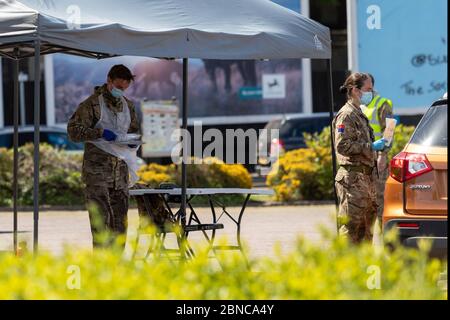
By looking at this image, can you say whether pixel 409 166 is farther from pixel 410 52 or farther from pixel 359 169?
pixel 410 52

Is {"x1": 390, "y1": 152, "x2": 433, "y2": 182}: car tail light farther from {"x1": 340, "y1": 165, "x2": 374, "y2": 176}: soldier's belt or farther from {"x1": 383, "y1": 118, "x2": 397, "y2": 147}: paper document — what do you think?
{"x1": 383, "y1": 118, "x2": 397, "y2": 147}: paper document

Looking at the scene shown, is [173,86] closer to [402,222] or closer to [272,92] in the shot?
→ [272,92]

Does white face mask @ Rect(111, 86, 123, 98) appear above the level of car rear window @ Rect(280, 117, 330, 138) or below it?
above

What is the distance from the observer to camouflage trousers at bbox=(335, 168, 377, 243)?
979 centimetres

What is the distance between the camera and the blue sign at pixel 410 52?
18.8 meters

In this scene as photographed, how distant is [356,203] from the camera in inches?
385

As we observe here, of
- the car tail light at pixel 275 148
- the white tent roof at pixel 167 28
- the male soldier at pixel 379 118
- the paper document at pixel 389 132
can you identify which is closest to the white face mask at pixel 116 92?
the white tent roof at pixel 167 28

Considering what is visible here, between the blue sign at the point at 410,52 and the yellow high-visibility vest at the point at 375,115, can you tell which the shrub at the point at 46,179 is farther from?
the yellow high-visibility vest at the point at 375,115

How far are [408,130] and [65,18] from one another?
38.8ft

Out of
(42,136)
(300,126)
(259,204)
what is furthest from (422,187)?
(42,136)

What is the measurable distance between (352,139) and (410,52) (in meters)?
9.80

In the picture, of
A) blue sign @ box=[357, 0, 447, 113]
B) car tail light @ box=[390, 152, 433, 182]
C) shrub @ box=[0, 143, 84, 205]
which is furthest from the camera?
shrub @ box=[0, 143, 84, 205]

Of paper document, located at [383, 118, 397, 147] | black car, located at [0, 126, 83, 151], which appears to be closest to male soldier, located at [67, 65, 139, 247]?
paper document, located at [383, 118, 397, 147]

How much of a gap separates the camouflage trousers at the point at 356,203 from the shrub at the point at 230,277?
410cm
